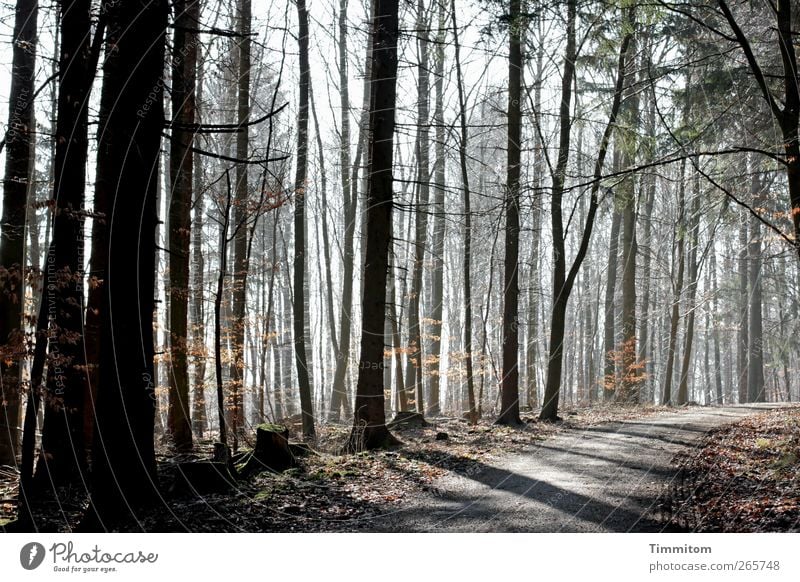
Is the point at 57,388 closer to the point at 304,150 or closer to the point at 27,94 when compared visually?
the point at 27,94

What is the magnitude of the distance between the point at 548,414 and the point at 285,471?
299 inches

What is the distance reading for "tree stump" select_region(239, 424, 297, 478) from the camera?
831cm

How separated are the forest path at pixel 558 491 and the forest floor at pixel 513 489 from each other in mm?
15

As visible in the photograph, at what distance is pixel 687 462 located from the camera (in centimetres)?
800

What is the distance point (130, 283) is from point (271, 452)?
11.3 ft

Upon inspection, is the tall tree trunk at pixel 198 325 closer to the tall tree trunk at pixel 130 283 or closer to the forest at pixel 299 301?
Result: the forest at pixel 299 301

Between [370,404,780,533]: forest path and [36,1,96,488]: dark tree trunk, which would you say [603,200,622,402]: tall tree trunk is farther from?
[36,1,96,488]: dark tree trunk

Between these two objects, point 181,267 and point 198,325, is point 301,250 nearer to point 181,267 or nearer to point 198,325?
point 198,325

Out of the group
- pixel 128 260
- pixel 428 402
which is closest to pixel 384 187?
pixel 128 260
